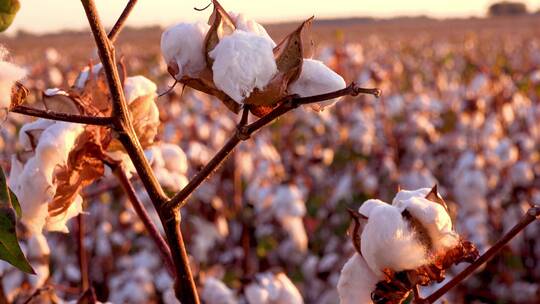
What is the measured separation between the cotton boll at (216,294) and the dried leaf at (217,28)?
117 centimetres

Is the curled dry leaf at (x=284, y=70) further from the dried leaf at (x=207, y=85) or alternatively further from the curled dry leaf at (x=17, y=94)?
the curled dry leaf at (x=17, y=94)

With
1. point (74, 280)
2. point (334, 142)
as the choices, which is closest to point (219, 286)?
point (74, 280)

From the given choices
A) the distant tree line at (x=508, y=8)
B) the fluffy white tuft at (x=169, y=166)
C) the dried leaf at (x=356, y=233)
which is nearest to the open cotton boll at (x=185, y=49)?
the dried leaf at (x=356, y=233)

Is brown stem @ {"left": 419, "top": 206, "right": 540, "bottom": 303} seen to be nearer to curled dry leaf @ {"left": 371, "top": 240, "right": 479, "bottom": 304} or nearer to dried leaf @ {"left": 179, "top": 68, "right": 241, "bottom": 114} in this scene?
curled dry leaf @ {"left": 371, "top": 240, "right": 479, "bottom": 304}

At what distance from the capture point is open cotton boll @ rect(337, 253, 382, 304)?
3.27 feet

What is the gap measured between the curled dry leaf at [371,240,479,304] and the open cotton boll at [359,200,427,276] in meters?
0.01

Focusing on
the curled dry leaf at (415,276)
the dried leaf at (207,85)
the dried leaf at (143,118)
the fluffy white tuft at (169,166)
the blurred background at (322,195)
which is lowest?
the blurred background at (322,195)

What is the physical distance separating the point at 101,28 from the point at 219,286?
4.11ft

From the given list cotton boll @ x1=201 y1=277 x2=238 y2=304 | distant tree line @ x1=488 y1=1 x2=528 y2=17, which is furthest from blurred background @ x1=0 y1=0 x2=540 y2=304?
distant tree line @ x1=488 y1=1 x2=528 y2=17

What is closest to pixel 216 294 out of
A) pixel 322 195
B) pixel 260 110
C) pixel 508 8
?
pixel 260 110

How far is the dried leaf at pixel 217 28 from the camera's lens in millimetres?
901

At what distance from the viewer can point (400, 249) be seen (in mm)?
960

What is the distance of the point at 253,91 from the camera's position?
884 millimetres

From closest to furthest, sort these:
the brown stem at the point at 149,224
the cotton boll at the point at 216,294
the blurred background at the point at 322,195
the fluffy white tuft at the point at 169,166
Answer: the brown stem at the point at 149,224, the fluffy white tuft at the point at 169,166, the cotton boll at the point at 216,294, the blurred background at the point at 322,195
